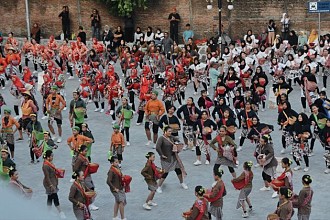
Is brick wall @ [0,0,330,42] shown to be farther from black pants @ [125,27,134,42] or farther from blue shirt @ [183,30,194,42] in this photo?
blue shirt @ [183,30,194,42]

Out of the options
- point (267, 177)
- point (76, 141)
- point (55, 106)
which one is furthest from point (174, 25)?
point (267, 177)

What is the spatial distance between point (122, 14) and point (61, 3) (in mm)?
3647

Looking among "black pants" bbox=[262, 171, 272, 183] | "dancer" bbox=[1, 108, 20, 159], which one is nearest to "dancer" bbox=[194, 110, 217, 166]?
"black pants" bbox=[262, 171, 272, 183]

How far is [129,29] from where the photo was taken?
3061 centimetres

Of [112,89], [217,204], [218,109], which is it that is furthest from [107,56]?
[217,204]

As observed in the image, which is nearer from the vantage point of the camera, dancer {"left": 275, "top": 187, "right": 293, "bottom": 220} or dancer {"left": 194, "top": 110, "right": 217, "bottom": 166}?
dancer {"left": 275, "top": 187, "right": 293, "bottom": 220}

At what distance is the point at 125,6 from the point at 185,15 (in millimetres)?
2787

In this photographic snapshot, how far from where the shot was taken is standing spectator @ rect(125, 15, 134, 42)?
30.3 m

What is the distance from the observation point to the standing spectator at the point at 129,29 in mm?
30344

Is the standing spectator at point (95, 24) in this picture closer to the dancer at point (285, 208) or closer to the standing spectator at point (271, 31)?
the standing spectator at point (271, 31)

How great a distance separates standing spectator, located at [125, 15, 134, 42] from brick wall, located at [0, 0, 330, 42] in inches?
20.7

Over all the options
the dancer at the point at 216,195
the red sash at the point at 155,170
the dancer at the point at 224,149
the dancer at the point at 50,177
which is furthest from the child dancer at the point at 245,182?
the dancer at the point at 50,177

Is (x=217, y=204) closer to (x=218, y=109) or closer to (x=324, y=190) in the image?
(x=324, y=190)

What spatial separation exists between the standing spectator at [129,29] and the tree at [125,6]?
277mm
